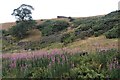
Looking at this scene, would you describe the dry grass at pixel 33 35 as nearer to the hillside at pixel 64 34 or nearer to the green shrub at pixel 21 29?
the hillside at pixel 64 34

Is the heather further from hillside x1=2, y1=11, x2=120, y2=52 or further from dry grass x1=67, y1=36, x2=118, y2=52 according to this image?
hillside x1=2, y1=11, x2=120, y2=52

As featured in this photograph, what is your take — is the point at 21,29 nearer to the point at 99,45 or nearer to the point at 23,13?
the point at 23,13

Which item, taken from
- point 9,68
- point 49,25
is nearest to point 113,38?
point 9,68

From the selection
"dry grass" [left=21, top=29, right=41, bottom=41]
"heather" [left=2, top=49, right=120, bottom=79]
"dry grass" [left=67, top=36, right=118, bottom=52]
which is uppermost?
"dry grass" [left=21, top=29, right=41, bottom=41]

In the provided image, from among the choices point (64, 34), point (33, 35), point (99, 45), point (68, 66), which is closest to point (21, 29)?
point (33, 35)

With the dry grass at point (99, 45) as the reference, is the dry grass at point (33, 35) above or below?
above

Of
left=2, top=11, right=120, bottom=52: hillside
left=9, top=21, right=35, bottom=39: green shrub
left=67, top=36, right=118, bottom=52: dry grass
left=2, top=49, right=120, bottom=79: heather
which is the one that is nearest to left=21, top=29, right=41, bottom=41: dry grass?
left=2, top=11, right=120, bottom=52: hillside

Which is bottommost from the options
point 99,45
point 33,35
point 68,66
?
point 68,66

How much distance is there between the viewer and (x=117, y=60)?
1377 cm

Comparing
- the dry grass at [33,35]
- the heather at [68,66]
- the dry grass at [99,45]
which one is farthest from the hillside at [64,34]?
the heather at [68,66]

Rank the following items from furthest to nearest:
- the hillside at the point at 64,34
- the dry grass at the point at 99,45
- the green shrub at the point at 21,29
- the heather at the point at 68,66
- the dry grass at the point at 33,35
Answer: the green shrub at the point at 21,29 → the dry grass at the point at 33,35 → the hillside at the point at 64,34 → the dry grass at the point at 99,45 → the heather at the point at 68,66

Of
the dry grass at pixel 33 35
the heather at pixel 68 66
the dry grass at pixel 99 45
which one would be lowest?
the heather at pixel 68 66

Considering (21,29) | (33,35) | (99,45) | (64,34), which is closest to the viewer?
(99,45)

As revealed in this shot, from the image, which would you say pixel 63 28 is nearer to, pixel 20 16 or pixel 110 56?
pixel 20 16
